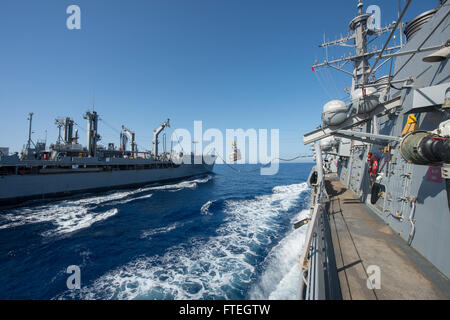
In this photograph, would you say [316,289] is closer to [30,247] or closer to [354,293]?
[354,293]

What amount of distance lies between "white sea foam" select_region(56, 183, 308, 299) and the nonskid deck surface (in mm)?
3123

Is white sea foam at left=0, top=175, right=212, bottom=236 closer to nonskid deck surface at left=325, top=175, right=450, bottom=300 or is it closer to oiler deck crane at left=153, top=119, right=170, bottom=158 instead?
nonskid deck surface at left=325, top=175, right=450, bottom=300

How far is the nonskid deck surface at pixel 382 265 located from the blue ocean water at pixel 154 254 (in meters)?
2.82

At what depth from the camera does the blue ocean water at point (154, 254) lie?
6.80m

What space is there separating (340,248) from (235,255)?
579 cm

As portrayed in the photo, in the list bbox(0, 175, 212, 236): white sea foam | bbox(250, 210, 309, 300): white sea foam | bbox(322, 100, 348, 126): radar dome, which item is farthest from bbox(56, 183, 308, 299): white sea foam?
bbox(0, 175, 212, 236): white sea foam

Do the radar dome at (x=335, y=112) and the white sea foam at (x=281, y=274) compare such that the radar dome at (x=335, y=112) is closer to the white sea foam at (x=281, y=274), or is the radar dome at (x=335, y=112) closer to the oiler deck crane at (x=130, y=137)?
the white sea foam at (x=281, y=274)

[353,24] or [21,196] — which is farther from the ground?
[353,24]

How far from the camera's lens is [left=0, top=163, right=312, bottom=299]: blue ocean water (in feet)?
22.3

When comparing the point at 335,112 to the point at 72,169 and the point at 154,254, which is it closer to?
the point at 154,254

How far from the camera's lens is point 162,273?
767cm

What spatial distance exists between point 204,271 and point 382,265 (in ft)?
21.7
